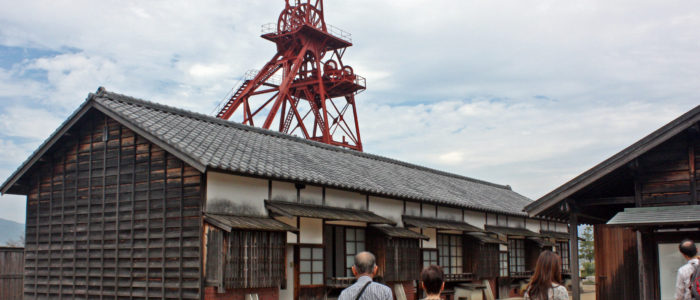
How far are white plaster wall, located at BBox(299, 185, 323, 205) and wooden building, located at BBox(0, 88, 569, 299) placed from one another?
4 centimetres

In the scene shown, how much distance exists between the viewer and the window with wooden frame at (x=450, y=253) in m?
21.7

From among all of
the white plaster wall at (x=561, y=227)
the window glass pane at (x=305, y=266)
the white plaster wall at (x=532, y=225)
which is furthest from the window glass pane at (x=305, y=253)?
the white plaster wall at (x=561, y=227)

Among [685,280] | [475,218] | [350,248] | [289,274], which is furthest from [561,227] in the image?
[685,280]

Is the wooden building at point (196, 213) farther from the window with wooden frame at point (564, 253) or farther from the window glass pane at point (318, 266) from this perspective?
the window with wooden frame at point (564, 253)

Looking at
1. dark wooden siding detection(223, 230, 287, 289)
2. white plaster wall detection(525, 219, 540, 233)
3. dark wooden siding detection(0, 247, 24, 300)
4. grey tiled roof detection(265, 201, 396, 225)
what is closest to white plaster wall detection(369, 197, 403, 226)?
grey tiled roof detection(265, 201, 396, 225)

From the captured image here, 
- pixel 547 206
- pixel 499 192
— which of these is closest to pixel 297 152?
pixel 547 206

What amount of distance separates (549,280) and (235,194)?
30.9 ft

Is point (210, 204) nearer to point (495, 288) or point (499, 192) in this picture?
point (495, 288)

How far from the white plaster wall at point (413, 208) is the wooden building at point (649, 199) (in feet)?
22.5

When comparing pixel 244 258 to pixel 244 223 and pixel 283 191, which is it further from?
pixel 283 191

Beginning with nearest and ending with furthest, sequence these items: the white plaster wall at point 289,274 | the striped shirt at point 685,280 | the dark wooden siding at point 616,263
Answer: the striped shirt at point 685,280, the dark wooden siding at point 616,263, the white plaster wall at point 289,274

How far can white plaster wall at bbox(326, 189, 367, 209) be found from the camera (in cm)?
1698

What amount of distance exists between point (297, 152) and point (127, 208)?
5597 mm

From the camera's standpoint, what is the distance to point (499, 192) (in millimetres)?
31672
